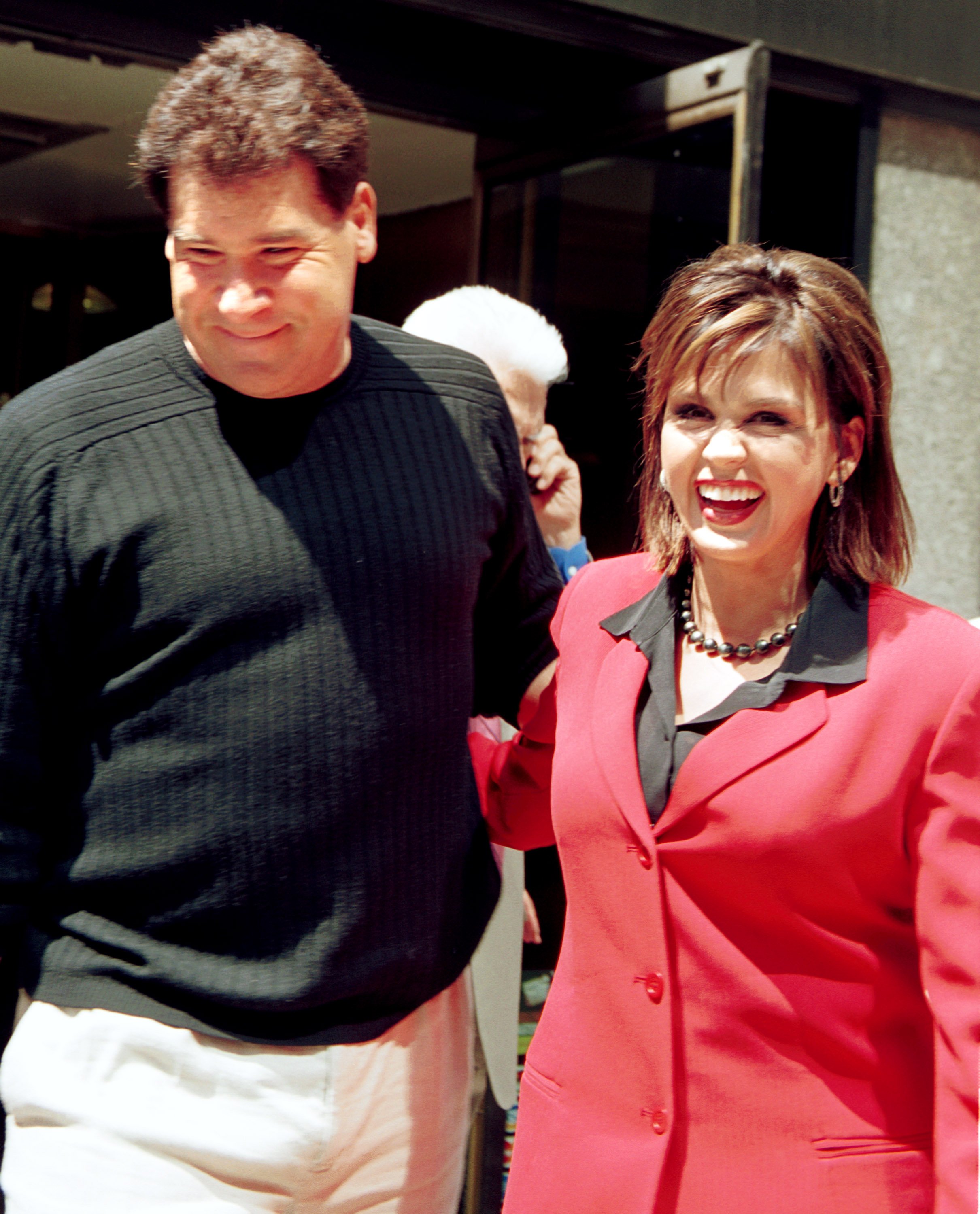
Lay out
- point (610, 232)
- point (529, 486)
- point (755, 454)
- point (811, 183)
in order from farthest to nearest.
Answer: point (811, 183) < point (610, 232) < point (529, 486) < point (755, 454)

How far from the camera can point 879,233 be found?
439 centimetres

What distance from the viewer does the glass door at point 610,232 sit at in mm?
3701

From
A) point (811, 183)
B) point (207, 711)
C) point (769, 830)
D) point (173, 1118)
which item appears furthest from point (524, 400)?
point (811, 183)

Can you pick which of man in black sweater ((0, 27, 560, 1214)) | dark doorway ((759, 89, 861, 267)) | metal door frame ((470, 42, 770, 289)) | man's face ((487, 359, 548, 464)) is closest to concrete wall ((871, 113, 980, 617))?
dark doorway ((759, 89, 861, 267))

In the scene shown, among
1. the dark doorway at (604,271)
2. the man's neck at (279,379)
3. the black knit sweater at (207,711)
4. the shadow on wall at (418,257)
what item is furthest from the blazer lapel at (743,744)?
the shadow on wall at (418,257)

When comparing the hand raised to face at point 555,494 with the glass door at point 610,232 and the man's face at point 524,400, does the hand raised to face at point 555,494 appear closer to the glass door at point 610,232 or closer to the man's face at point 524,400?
the man's face at point 524,400

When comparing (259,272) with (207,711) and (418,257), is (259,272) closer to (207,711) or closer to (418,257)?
(207,711)

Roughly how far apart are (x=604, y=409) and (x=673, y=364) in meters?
2.43

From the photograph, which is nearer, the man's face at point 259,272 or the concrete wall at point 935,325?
the man's face at point 259,272

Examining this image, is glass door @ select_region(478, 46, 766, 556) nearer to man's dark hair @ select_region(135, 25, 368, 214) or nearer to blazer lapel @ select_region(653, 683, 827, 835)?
man's dark hair @ select_region(135, 25, 368, 214)

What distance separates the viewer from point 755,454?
157 cm

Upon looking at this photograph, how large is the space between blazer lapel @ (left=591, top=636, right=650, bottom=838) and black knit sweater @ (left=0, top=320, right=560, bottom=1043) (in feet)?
0.79

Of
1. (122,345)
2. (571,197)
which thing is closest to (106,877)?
(122,345)

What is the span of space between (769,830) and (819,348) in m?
0.56
